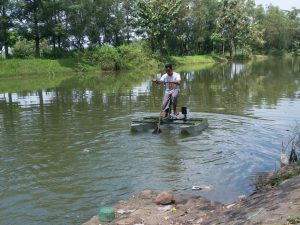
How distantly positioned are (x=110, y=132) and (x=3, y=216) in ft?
23.3

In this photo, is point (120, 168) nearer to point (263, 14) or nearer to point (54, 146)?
point (54, 146)

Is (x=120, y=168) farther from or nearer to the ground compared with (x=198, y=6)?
nearer to the ground

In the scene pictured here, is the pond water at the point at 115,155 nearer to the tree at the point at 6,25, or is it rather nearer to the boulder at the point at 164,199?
the boulder at the point at 164,199

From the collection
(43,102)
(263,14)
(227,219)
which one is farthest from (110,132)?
(263,14)

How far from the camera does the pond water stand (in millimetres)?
Result: 8320

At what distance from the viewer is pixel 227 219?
6.17m

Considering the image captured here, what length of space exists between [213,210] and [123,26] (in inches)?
2365

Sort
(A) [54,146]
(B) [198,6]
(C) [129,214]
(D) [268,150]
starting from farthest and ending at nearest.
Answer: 1. (B) [198,6]
2. (A) [54,146]
3. (D) [268,150]
4. (C) [129,214]

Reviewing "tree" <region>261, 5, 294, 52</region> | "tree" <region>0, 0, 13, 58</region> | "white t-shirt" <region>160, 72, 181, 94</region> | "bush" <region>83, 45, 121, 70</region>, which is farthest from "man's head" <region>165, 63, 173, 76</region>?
"tree" <region>261, 5, 294, 52</region>

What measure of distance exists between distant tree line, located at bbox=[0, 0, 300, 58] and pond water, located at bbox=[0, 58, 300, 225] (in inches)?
1358

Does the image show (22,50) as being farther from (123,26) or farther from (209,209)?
(209,209)

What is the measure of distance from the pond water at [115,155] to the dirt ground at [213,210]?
1.85ft

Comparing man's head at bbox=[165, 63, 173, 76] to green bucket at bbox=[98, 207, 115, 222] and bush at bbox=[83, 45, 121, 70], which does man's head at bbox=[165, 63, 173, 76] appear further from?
bush at bbox=[83, 45, 121, 70]

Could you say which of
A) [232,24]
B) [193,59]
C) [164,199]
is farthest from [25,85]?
[232,24]
